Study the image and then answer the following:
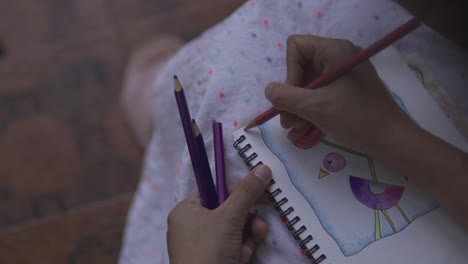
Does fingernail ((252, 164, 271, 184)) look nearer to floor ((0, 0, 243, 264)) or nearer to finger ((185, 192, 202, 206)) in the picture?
finger ((185, 192, 202, 206))

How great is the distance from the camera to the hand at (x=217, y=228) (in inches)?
16.8

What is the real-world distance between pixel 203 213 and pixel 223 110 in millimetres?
134

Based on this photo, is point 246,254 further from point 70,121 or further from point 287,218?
point 70,121

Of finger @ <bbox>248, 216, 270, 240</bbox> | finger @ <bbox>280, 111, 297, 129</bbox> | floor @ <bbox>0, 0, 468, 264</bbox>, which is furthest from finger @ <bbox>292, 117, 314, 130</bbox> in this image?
floor @ <bbox>0, 0, 468, 264</bbox>

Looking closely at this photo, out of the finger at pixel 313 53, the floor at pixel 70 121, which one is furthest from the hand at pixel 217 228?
the floor at pixel 70 121

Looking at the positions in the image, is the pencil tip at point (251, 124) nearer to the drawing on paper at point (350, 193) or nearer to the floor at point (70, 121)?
the drawing on paper at point (350, 193)

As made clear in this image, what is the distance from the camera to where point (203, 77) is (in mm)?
545

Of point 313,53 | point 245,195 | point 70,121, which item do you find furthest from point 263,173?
point 70,121

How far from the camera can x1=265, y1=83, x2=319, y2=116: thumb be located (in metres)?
0.40

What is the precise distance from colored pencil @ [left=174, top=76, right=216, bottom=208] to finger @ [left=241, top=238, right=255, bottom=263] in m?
0.06

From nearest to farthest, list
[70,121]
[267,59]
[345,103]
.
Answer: [345,103] → [267,59] → [70,121]

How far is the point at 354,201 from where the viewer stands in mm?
451

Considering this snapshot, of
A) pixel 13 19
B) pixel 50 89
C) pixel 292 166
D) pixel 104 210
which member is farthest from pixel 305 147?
pixel 13 19

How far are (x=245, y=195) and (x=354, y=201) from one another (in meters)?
0.12
